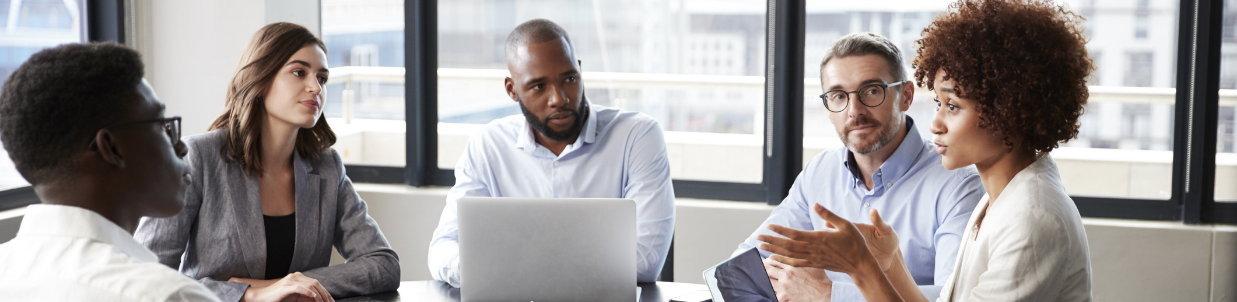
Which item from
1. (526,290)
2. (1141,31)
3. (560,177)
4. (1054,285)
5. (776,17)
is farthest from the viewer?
(776,17)

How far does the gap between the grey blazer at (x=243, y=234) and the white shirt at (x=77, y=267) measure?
2.79 feet

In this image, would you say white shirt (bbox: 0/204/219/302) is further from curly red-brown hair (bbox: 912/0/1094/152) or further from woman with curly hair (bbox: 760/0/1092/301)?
curly red-brown hair (bbox: 912/0/1094/152)

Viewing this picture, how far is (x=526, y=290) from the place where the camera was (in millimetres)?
1744

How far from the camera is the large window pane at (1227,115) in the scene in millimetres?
3115

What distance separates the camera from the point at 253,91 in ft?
7.09

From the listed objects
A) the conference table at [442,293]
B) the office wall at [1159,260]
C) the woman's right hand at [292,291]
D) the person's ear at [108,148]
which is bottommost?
the office wall at [1159,260]

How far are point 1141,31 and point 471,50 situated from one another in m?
2.84

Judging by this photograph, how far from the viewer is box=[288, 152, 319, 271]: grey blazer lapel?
2188 mm

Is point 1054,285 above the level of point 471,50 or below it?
below

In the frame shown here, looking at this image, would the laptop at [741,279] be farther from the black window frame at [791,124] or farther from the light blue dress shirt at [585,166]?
the black window frame at [791,124]

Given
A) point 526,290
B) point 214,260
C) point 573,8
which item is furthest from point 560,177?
point 573,8

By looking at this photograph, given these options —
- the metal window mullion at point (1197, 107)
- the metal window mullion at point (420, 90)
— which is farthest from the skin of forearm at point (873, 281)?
the metal window mullion at point (420, 90)

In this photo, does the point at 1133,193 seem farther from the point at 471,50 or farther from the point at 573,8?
the point at 471,50

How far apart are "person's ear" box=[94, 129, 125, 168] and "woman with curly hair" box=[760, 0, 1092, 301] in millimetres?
940
